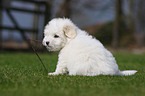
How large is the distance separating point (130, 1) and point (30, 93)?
2343cm

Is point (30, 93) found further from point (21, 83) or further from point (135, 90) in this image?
point (135, 90)

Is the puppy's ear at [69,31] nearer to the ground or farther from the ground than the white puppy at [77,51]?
farther from the ground

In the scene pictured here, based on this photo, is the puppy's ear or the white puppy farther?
the puppy's ear

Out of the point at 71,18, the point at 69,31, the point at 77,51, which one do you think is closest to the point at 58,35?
the point at 69,31

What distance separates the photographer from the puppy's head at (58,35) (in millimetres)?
4082

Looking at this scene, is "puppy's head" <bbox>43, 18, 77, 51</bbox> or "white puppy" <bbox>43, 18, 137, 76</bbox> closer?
"white puppy" <bbox>43, 18, 137, 76</bbox>

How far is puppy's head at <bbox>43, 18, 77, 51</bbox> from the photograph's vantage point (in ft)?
13.4

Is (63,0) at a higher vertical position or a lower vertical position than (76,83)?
higher

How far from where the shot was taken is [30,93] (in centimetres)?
250

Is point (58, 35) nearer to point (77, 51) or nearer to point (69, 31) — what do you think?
point (69, 31)

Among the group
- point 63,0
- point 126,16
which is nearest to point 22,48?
point 63,0

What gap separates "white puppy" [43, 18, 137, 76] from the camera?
12.3 ft

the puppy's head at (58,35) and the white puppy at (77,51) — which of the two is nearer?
the white puppy at (77,51)

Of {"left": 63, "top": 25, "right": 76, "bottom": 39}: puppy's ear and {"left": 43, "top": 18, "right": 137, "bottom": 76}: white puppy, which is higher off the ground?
{"left": 63, "top": 25, "right": 76, "bottom": 39}: puppy's ear
